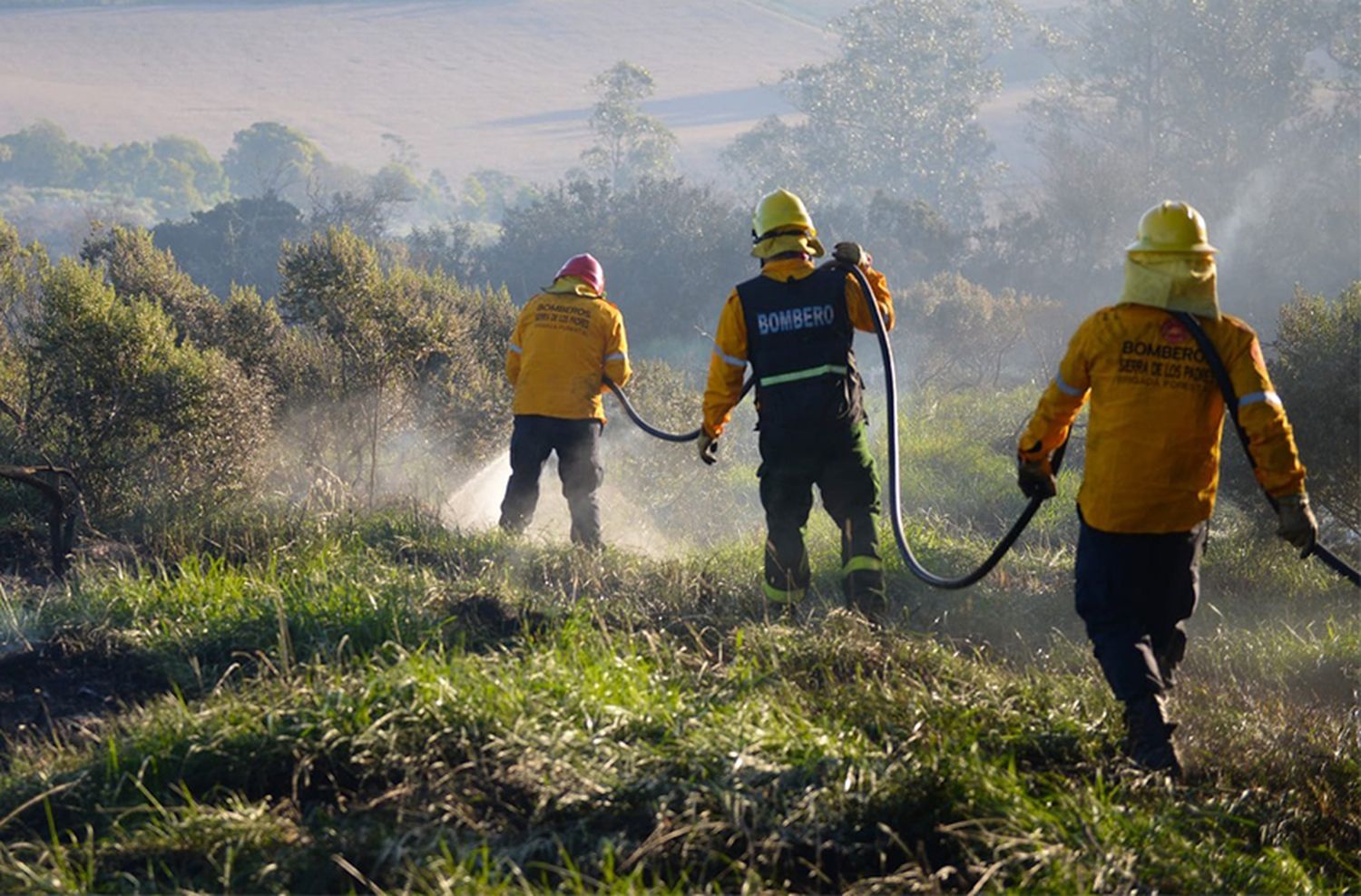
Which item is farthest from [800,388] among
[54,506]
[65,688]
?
[54,506]

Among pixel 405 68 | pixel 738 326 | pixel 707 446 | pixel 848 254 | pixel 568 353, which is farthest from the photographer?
pixel 405 68

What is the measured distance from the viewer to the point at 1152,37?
42.8 meters

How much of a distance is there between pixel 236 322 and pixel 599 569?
592 centimetres

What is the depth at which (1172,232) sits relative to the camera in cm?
471

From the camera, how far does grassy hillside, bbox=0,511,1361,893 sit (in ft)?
11.5

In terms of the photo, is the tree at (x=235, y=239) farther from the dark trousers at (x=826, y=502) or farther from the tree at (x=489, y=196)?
the tree at (x=489, y=196)

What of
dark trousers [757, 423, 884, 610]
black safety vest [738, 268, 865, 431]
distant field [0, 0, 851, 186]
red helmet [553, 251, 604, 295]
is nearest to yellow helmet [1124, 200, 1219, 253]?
black safety vest [738, 268, 865, 431]

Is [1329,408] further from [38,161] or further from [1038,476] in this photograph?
[38,161]

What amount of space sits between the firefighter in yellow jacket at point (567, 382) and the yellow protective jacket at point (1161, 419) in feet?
12.8

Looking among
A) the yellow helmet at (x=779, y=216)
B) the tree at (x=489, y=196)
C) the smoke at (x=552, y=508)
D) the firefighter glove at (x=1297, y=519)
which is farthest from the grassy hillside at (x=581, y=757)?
the tree at (x=489, y=196)

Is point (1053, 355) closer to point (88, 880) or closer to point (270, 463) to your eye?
point (270, 463)

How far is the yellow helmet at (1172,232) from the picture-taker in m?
4.71

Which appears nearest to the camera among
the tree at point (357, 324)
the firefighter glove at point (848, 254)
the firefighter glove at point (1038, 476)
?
the firefighter glove at point (1038, 476)

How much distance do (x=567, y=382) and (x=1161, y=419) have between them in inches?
168
